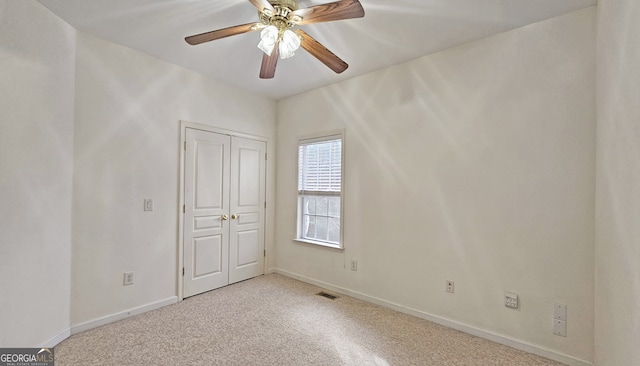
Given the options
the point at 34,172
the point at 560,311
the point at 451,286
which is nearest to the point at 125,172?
the point at 34,172

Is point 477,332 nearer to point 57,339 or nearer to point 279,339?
point 279,339

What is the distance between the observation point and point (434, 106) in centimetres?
277

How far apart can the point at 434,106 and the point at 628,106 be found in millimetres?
1561

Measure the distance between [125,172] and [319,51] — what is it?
227 centimetres

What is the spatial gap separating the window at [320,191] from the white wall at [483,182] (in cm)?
22

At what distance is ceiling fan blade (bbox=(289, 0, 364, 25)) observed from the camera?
154 centimetres

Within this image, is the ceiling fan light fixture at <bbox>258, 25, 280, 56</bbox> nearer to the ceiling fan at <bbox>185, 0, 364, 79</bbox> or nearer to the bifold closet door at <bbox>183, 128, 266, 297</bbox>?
the ceiling fan at <bbox>185, 0, 364, 79</bbox>

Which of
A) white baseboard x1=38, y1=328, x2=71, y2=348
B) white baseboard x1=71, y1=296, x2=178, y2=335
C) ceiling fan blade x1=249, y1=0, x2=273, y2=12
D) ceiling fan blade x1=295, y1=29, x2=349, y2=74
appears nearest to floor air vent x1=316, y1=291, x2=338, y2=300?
white baseboard x1=71, y1=296, x2=178, y2=335

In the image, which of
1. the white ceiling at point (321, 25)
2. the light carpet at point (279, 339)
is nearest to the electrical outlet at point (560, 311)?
the light carpet at point (279, 339)

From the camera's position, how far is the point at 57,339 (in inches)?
88.0

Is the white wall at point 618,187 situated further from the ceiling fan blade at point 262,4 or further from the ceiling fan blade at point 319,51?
the ceiling fan blade at point 262,4

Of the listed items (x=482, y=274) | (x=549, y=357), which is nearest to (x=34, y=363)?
(x=482, y=274)

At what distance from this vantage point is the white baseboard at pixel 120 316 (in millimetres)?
2439

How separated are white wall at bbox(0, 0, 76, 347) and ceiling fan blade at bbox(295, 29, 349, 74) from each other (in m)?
1.98
